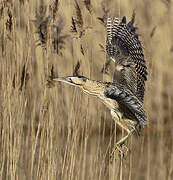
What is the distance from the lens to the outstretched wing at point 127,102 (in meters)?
1.49

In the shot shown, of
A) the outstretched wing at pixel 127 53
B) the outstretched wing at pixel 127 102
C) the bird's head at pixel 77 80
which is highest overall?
the outstretched wing at pixel 127 53

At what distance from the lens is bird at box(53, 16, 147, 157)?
1.54m

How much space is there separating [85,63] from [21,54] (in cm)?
41

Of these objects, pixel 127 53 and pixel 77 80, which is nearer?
pixel 77 80

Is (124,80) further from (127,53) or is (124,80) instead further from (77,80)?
(77,80)

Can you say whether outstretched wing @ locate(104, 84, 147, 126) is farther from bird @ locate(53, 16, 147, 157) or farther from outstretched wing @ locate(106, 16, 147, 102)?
outstretched wing @ locate(106, 16, 147, 102)

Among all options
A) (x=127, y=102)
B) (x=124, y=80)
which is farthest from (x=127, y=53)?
(x=127, y=102)

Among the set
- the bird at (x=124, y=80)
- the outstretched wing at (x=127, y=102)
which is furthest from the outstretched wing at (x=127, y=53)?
the outstretched wing at (x=127, y=102)

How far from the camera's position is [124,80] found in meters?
1.76

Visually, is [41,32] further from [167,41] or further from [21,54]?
[167,41]

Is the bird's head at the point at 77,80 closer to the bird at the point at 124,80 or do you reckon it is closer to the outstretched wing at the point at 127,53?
the bird at the point at 124,80

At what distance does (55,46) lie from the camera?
1.83 metres

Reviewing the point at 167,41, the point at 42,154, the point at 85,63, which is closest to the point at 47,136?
the point at 42,154

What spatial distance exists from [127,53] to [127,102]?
37 cm
